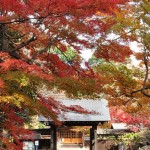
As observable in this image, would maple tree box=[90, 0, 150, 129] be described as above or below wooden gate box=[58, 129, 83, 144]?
above

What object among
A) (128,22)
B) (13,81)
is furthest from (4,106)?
(128,22)

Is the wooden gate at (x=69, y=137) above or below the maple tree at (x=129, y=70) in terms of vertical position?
below

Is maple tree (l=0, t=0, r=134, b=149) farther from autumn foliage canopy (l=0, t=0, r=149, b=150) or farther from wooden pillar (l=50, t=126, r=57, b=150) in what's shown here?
wooden pillar (l=50, t=126, r=57, b=150)

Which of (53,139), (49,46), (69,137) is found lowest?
(53,139)

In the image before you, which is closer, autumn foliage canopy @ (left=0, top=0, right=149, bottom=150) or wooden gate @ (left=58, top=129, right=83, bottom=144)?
autumn foliage canopy @ (left=0, top=0, right=149, bottom=150)

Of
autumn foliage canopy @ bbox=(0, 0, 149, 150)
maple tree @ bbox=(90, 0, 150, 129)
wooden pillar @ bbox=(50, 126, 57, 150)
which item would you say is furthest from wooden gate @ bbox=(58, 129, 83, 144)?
autumn foliage canopy @ bbox=(0, 0, 149, 150)

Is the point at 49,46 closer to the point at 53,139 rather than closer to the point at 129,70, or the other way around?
the point at 129,70

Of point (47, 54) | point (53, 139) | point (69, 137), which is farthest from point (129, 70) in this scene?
point (69, 137)

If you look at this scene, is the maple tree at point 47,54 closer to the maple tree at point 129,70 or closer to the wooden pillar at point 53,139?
the maple tree at point 129,70

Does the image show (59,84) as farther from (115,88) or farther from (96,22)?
(115,88)

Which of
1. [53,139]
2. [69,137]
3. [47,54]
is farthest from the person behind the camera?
[69,137]

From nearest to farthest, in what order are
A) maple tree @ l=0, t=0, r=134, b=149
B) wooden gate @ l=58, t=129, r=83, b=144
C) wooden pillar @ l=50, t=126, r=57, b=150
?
maple tree @ l=0, t=0, r=134, b=149 → wooden pillar @ l=50, t=126, r=57, b=150 → wooden gate @ l=58, t=129, r=83, b=144

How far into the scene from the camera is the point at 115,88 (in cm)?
1401

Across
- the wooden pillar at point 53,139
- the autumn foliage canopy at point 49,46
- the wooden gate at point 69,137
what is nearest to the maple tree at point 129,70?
the autumn foliage canopy at point 49,46
